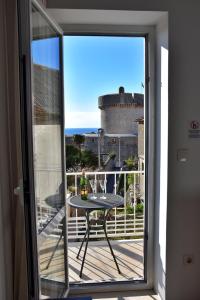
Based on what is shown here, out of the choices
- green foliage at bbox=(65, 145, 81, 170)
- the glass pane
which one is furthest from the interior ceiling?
green foliage at bbox=(65, 145, 81, 170)

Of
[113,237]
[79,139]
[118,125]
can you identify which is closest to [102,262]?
[113,237]

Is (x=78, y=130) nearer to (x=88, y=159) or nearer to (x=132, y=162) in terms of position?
(x=88, y=159)

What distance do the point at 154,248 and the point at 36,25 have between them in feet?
6.50

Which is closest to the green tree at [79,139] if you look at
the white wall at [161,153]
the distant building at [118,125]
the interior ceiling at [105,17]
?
the distant building at [118,125]

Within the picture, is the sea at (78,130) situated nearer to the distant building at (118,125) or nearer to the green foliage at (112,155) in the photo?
the distant building at (118,125)

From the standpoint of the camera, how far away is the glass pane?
167 cm
